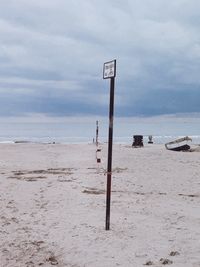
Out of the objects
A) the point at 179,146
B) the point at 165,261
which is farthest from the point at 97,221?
the point at 179,146

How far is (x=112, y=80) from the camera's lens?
9.48 meters

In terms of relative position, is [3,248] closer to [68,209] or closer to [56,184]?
[68,209]

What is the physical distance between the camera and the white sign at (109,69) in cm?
942

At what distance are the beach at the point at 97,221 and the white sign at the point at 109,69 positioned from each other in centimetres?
280

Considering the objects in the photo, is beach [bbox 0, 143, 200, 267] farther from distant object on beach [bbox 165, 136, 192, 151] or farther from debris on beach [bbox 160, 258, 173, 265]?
distant object on beach [bbox 165, 136, 192, 151]

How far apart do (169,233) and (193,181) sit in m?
8.68

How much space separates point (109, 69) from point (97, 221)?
3.02 metres

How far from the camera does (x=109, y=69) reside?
31.4 ft

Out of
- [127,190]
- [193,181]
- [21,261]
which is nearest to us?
[21,261]

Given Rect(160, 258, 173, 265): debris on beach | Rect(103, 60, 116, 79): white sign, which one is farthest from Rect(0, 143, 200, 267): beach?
Rect(103, 60, 116, 79): white sign

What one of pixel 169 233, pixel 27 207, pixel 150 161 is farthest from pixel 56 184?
pixel 150 161

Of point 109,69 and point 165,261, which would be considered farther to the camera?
point 109,69

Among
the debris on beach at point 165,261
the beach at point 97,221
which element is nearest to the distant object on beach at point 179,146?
the beach at point 97,221

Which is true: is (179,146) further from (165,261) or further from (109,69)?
(165,261)
